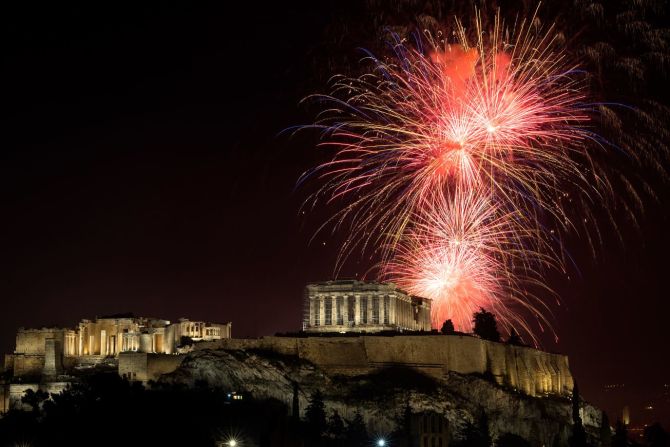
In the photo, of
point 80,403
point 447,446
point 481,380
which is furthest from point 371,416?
point 80,403

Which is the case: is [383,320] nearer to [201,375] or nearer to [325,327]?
[325,327]

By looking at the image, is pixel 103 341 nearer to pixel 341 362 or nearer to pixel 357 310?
pixel 357 310

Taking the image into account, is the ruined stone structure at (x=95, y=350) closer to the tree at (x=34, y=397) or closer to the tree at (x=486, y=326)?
the tree at (x=34, y=397)

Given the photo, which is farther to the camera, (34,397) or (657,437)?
(34,397)

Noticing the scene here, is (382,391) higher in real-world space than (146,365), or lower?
lower

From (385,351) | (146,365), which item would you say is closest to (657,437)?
(385,351)

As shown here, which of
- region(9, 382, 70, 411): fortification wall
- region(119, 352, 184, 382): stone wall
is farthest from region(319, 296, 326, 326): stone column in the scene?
region(9, 382, 70, 411): fortification wall

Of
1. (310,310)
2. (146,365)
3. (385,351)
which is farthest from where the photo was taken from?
(310,310)
